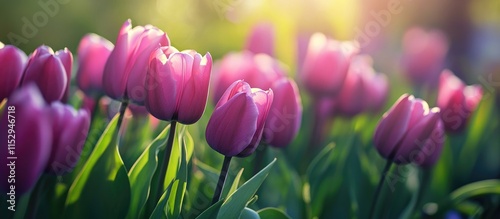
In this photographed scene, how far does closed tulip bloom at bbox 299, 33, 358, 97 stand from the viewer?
1.71 metres

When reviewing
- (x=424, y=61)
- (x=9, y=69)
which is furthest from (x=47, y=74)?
(x=424, y=61)

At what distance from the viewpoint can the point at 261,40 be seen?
2.15 meters

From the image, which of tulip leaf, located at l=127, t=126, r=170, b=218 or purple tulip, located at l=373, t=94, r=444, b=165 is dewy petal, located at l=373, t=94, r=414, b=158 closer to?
purple tulip, located at l=373, t=94, r=444, b=165

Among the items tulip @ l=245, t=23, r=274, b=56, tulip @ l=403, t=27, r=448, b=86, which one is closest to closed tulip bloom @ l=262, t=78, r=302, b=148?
tulip @ l=245, t=23, r=274, b=56

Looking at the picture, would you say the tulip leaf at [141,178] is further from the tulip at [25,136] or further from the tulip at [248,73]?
the tulip at [248,73]

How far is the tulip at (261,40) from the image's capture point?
213 cm

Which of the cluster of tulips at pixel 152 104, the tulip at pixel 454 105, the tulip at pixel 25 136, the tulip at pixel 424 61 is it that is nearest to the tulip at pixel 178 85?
the cluster of tulips at pixel 152 104

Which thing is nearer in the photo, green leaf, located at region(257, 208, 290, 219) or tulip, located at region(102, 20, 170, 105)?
tulip, located at region(102, 20, 170, 105)

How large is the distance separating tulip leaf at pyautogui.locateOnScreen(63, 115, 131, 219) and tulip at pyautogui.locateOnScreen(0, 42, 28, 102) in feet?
0.55

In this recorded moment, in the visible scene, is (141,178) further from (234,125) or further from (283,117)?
(283,117)

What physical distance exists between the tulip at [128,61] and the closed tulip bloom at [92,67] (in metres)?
0.29

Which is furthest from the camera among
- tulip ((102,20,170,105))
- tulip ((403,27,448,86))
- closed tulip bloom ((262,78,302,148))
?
tulip ((403,27,448,86))

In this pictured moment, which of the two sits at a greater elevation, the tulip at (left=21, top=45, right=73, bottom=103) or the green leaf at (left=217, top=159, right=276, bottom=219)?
the tulip at (left=21, top=45, right=73, bottom=103)

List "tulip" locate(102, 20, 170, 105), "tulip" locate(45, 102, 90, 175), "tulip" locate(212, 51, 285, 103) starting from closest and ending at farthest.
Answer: "tulip" locate(45, 102, 90, 175) → "tulip" locate(102, 20, 170, 105) → "tulip" locate(212, 51, 285, 103)
